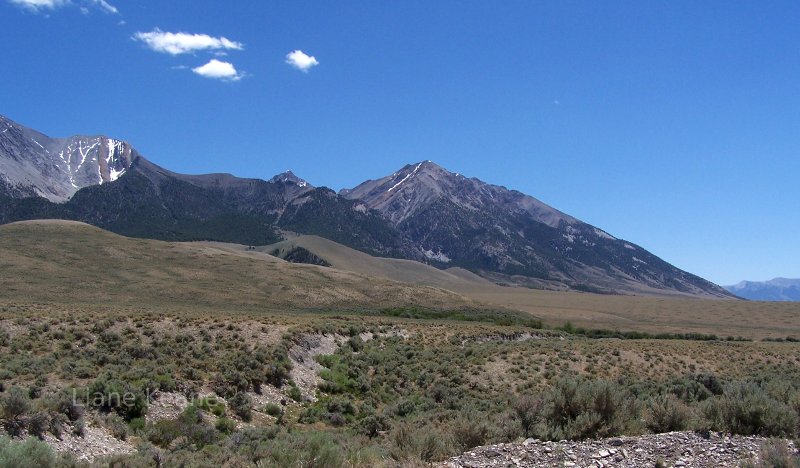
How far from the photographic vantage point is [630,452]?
1073cm

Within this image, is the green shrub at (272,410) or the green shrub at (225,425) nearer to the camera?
the green shrub at (225,425)

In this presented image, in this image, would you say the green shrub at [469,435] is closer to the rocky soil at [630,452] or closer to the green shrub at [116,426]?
the rocky soil at [630,452]

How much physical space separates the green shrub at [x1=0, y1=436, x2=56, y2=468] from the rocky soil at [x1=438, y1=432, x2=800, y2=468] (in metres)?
6.81

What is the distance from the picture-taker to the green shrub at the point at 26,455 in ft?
28.4

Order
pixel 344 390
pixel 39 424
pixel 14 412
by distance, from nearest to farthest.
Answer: pixel 14 412 < pixel 39 424 < pixel 344 390

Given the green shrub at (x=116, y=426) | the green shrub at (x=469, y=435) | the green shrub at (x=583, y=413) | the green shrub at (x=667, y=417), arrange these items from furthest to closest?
the green shrub at (x=116, y=426), the green shrub at (x=667, y=417), the green shrub at (x=583, y=413), the green shrub at (x=469, y=435)

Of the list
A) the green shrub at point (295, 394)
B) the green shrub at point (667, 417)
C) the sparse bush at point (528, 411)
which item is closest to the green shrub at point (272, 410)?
the green shrub at point (295, 394)

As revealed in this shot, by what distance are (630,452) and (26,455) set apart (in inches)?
420

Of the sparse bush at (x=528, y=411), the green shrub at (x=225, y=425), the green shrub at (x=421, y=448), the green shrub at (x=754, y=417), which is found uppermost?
the green shrub at (x=754, y=417)

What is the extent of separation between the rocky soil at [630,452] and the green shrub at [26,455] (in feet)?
22.3

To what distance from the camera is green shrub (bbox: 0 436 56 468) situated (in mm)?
8656

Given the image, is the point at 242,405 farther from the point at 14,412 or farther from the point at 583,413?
the point at 583,413

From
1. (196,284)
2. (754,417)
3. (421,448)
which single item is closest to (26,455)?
(421,448)

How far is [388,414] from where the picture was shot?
2130cm
